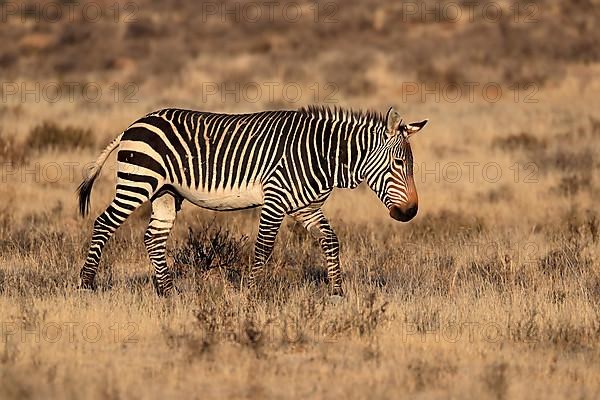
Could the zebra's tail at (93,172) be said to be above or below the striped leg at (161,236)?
above

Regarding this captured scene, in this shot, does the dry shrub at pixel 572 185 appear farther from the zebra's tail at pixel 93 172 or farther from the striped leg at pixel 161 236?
the zebra's tail at pixel 93 172

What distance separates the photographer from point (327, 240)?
10.2 metres

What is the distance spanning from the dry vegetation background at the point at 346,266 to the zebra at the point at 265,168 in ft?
2.04

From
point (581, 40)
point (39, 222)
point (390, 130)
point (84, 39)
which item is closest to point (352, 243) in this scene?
point (390, 130)

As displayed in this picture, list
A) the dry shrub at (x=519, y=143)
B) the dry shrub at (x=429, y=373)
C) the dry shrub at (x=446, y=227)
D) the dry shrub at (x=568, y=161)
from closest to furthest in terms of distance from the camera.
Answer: the dry shrub at (x=429, y=373), the dry shrub at (x=446, y=227), the dry shrub at (x=568, y=161), the dry shrub at (x=519, y=143)

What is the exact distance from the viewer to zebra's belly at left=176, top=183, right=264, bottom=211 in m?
9.93

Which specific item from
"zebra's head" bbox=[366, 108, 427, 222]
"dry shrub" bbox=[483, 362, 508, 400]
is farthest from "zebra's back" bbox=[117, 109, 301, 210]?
"dry shrub" bbox=[483, 362, 508, 400]

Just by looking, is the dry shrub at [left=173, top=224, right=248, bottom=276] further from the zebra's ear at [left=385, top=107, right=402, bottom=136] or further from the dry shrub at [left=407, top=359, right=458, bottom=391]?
the dry shrub at [left=407, top=359, right=458, bottom=391]

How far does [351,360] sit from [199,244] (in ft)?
12.8

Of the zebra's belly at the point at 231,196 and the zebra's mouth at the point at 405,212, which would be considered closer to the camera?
the zebra's mouth at the point at 405,212

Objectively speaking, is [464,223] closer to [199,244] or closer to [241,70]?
[199,244]

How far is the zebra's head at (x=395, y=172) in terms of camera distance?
32.1ft

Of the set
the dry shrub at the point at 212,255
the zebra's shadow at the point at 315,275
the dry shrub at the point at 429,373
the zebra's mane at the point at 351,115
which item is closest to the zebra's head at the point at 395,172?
the zebra's mane at the point at 351,115

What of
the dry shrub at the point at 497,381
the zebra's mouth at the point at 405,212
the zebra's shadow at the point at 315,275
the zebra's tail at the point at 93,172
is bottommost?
the dry shrub at the point at 497,381
